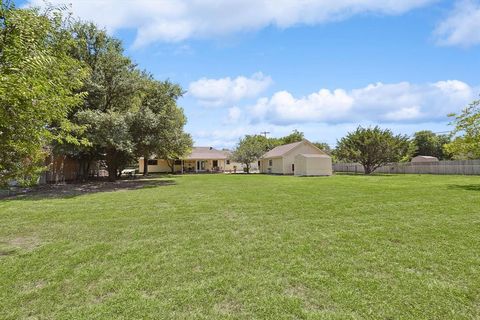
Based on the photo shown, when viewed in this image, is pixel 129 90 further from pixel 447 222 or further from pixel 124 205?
pixel 447 222

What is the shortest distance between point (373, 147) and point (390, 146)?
1.69 meters

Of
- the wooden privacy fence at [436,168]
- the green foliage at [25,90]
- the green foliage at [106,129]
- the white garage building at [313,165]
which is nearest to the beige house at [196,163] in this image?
the white garage building at [313,165]

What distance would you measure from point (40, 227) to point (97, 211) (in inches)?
88.6

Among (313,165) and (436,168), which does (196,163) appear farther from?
(436,168)

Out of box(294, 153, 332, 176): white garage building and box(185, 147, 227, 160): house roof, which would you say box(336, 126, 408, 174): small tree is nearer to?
box(294, 153, 332, 176): white garage building

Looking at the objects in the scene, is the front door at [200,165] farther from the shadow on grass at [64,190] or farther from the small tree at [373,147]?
Answer: the shadow on grass at [64,190]

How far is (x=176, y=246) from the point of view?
5484 millimetres

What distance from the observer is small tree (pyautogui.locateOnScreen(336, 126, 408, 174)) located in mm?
32656

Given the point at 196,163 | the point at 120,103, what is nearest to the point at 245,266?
the point at 120,103

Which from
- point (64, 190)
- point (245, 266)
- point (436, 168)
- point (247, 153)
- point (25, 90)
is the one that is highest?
point (247, 153)

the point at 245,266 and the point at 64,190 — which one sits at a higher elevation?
the point at 64,190

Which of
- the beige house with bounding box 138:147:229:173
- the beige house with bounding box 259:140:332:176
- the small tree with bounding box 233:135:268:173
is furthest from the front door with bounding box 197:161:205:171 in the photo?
the beige house with bounding box 259:140:332:176

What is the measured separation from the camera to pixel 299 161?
31.6 meters

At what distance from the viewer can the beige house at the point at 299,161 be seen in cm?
3056
